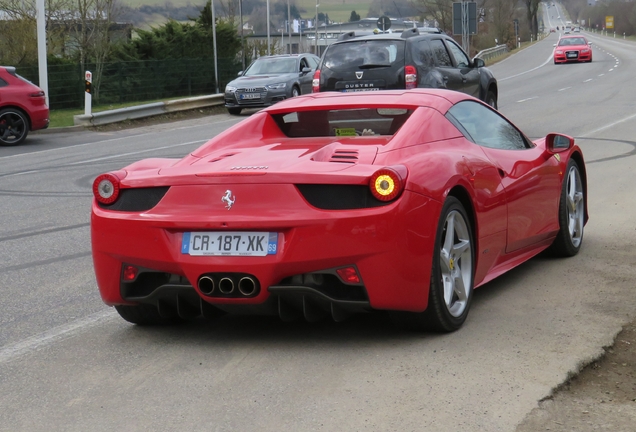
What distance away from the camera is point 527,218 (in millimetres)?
6457

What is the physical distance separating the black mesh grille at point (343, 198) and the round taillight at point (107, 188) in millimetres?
1077

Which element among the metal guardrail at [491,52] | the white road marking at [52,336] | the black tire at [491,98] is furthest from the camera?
the metal guardrail at [491,52]

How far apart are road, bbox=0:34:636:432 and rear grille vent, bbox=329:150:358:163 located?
91cm

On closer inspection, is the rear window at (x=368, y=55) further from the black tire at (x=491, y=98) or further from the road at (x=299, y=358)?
the road at (x=299, y=358)

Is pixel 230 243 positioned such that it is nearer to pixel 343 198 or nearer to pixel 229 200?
pixel 229 200

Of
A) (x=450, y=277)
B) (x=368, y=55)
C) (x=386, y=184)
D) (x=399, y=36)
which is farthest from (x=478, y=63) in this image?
(x=386, y=184)

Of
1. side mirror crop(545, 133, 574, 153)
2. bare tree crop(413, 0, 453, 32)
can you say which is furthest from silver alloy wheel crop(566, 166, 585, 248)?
bare tree crop(413, 0, 453, 32)

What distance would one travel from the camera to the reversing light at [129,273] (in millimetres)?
5293

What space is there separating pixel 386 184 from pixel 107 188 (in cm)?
148

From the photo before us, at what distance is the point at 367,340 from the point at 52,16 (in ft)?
119

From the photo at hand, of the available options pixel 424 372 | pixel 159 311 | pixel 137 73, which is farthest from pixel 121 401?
pixel 137 73

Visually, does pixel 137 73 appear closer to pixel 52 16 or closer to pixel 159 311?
pixel 52 16

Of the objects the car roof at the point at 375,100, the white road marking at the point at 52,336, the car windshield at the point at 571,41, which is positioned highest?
the car windshield at the point at 571,41

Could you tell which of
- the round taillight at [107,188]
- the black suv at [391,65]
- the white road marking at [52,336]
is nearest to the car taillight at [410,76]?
the black suv at [391,65]
